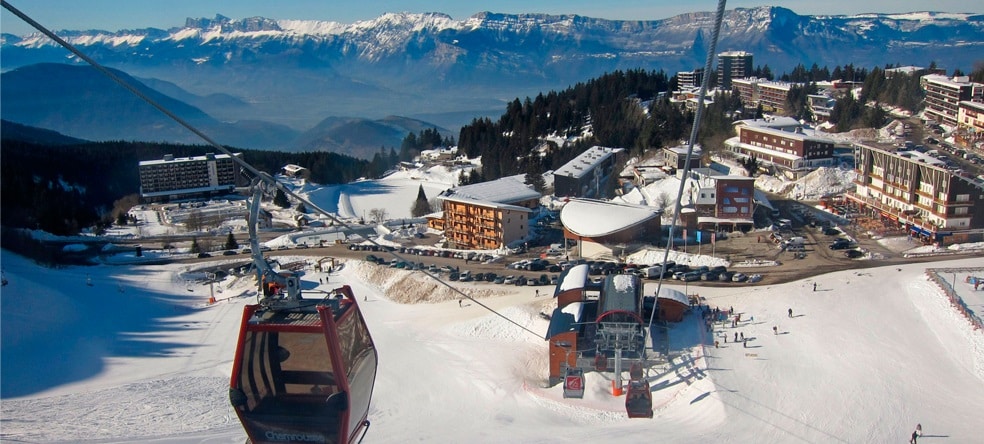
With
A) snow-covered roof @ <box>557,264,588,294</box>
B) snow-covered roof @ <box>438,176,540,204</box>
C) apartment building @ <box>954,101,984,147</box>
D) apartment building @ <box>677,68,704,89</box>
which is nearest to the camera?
snow-covered roof @ <box>557,264,588,294</box>

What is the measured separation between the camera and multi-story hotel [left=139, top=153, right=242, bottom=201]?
146ft

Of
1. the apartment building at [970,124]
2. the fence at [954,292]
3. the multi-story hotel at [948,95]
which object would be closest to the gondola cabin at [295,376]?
the fence at [954,292]

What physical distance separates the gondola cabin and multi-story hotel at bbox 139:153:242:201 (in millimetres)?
40348

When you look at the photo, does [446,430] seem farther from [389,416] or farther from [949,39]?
[949,39]

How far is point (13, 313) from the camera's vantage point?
781 inches

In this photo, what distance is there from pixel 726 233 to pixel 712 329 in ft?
35.0

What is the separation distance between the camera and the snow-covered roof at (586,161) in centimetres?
3528

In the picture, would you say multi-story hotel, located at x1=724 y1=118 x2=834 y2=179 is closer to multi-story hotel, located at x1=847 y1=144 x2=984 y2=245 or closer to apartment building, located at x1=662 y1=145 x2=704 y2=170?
apartment building, located at x1=662 y1=145 x2=704 y2=170

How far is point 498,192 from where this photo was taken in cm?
3350

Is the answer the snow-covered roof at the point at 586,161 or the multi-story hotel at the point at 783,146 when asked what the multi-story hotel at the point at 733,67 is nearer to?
the multi-story hotel at the point at 783,146

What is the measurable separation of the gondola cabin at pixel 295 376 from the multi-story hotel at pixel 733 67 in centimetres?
5671

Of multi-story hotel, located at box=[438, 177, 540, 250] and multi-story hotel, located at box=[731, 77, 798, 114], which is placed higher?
multi-story hotel, located at box=[731, 77, 798, 114]

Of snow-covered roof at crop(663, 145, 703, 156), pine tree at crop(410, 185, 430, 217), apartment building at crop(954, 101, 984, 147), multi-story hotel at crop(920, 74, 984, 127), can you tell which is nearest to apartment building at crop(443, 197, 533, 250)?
pine tree at crop(410, 185, 430, 217)

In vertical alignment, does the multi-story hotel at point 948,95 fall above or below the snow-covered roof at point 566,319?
above
